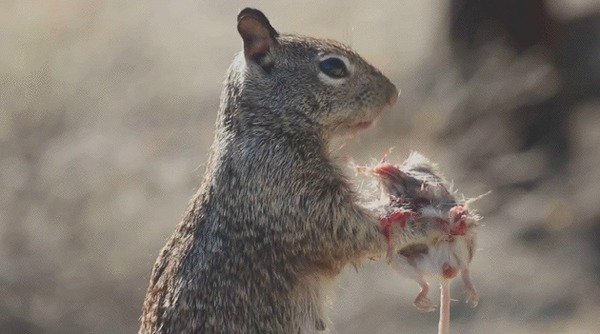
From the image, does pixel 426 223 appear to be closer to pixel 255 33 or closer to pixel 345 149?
pixel 255 33

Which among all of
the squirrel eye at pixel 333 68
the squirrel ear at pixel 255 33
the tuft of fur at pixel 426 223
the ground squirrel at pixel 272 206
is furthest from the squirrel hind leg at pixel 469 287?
the squirrel ear at pixel 255 33

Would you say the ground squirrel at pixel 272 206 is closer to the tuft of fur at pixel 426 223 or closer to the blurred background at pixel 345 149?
the tuft of fur at pixel 426 223

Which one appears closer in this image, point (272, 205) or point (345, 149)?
point (272, 205)

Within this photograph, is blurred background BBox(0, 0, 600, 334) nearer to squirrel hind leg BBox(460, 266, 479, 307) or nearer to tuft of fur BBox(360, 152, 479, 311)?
tuft of fur BBox(360, 152, 479, 311)

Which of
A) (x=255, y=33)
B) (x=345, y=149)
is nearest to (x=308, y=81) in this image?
(x=255, y=33)

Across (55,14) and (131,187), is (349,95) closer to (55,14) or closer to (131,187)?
(131,187)

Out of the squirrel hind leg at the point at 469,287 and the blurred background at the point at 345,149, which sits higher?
the blurred background at the point at 345,149
